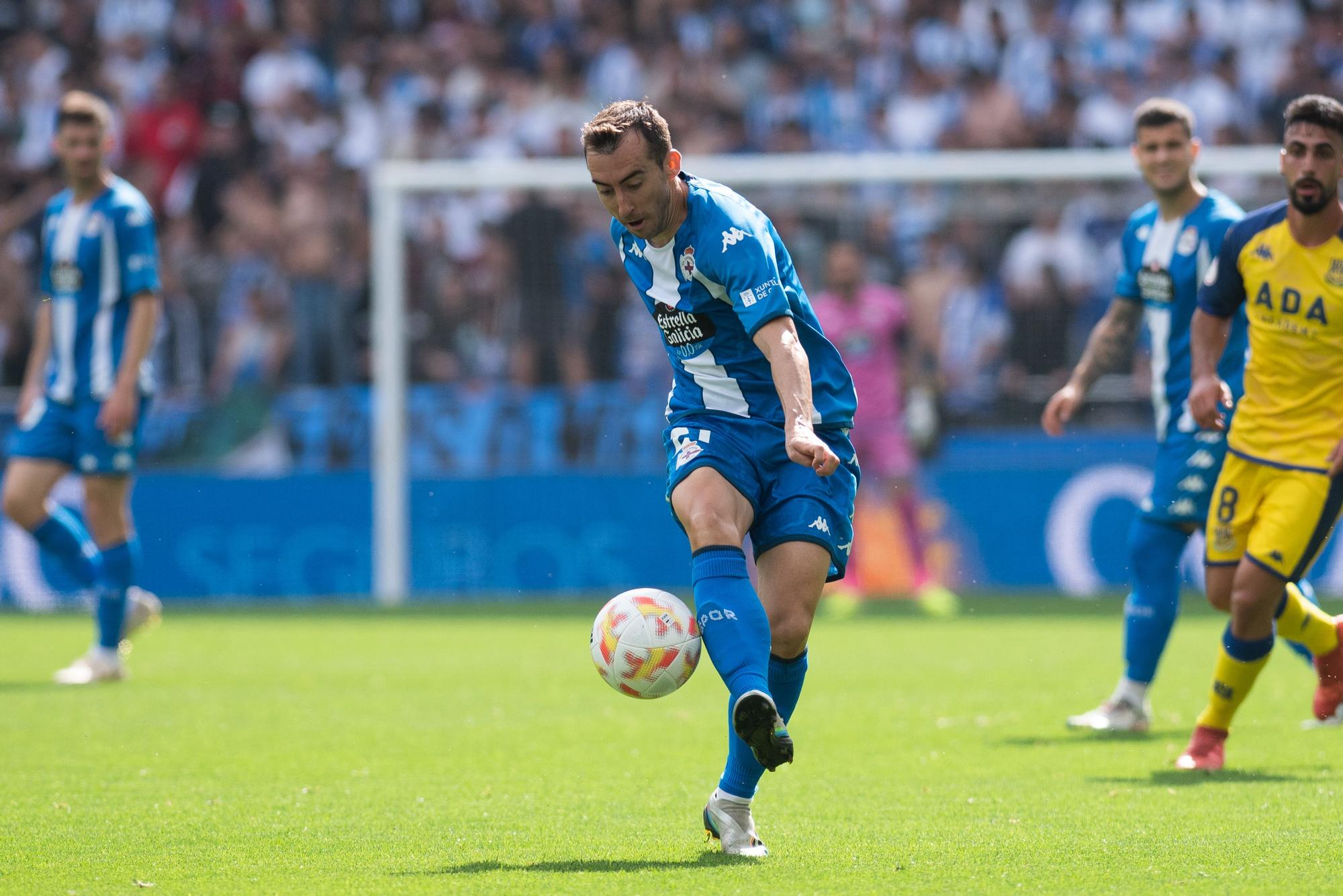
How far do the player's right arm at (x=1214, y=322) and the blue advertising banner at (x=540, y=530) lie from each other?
745 cm

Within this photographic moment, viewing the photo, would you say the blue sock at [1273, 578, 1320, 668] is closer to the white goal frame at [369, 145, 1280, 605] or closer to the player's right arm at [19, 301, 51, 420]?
the player's right arm at [19, 301, 51, 420]

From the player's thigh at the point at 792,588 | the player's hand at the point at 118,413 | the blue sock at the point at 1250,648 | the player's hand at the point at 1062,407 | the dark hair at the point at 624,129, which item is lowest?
the blue sock at the point at 1250,648

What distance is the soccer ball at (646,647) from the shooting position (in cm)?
486

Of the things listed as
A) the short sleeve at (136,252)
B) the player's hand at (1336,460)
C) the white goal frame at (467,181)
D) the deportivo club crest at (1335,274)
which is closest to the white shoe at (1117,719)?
the player's hand at (1336,460)

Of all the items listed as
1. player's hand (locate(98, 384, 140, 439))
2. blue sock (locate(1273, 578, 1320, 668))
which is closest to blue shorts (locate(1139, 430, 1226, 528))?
blue sock (locate(1273, 578, 1320, 668))

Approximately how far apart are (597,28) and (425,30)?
1.98m

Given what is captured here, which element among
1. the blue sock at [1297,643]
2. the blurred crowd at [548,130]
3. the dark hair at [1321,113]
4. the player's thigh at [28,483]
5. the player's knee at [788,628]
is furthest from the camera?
the blurred crowd at [548,130]

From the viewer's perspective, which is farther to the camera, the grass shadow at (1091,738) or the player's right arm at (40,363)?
the player's right arm at (40,363)

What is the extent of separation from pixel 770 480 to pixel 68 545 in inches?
219

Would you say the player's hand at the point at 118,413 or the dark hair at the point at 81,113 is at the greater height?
the dark hair at the point at 81,113

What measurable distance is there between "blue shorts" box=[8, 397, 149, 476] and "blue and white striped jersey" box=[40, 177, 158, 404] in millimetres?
75

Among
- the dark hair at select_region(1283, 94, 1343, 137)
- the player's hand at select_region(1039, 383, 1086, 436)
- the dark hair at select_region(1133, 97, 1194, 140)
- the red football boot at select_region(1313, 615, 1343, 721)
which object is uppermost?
the dark hair at select_region(1133, 97, 1194, 140)

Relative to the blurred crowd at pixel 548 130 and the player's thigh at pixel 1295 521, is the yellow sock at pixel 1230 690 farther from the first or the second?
the blurred crowd at pixel 548 130

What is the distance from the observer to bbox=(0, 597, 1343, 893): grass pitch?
4.67 m
